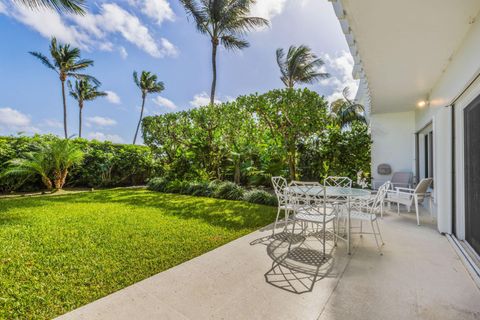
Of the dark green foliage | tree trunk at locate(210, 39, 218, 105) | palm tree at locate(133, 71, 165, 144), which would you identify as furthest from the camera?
palm tree at locate(133, 71, 165, 144)

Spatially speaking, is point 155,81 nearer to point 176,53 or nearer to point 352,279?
point 176,53

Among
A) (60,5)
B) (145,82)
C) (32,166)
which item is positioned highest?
(145,82)

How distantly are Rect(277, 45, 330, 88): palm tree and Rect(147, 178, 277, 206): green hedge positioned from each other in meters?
9.29

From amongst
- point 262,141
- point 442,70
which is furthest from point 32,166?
point 442,70

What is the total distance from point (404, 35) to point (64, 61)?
833 inches

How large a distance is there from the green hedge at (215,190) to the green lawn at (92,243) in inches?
29.0

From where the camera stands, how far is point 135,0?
26.4 feet

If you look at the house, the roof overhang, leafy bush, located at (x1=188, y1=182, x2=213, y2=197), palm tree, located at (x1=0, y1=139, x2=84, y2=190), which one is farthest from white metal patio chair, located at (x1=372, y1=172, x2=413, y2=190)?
palm tree, located at (x1=0, y1=139, x2=84, y2=190)

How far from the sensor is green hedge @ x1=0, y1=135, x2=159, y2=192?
8016 mm

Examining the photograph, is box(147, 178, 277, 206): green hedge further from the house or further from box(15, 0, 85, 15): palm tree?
box(15, 0, 85, 15): palm tree

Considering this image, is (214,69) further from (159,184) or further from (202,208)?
(202,208)

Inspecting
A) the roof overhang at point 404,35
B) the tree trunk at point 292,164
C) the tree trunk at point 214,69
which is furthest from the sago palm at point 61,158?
the roof overhang at point 404,35

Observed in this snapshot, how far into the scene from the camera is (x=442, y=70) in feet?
16.1

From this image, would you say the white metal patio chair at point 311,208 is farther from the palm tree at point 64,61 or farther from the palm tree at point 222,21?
the palm tree at point 64,61
